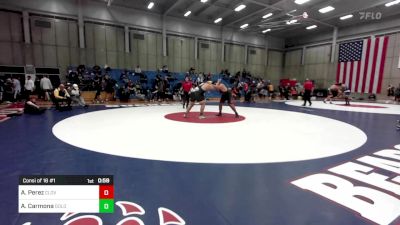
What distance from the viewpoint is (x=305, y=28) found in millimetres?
22250

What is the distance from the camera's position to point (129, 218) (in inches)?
71.1

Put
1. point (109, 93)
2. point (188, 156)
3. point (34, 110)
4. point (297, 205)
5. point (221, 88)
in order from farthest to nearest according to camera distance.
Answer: point (109, 93) → point (34, 110) → point (221, 88) → point (188, 156) → point (297, 205)

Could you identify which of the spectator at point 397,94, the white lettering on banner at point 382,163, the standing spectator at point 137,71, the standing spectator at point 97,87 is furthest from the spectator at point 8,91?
the spectator at point 397,94

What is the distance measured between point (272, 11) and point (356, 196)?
1831 cm

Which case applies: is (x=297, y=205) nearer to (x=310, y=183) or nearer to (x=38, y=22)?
(x=310, y=183)

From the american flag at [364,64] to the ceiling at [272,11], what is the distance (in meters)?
2.08

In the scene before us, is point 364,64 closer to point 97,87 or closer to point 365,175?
point 365,175

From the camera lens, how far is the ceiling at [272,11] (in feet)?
52.6

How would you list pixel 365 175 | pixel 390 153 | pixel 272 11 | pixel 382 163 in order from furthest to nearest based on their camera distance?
1. pixel 272 11
2. pixel 390 153
3. pixel 382 163
4. pixel 365 175

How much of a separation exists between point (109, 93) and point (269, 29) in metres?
17.1

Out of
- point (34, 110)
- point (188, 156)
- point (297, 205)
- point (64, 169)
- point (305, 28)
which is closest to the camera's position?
point (297, 205)

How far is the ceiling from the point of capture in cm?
1603

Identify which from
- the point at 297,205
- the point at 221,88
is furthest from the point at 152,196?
the point at 221,88
